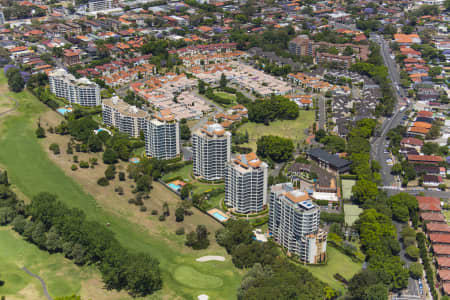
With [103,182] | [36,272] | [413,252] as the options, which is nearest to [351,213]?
[413,252]

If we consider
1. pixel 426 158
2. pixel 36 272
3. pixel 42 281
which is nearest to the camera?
pixel 42 281

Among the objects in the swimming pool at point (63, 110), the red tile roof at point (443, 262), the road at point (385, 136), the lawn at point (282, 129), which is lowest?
the swimming pool at point (63, 110)

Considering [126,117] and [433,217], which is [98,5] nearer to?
[126,117]

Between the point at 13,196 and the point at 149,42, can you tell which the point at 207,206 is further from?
the point at 149,42

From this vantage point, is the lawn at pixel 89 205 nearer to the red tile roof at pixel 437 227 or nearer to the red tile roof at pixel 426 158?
the red tile roof at pixel 437 227

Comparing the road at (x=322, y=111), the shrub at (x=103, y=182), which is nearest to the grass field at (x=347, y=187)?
the road at (x=322, y=111)

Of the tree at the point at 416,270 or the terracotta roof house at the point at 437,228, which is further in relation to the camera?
the terracotta roof house at the point at 437,228
